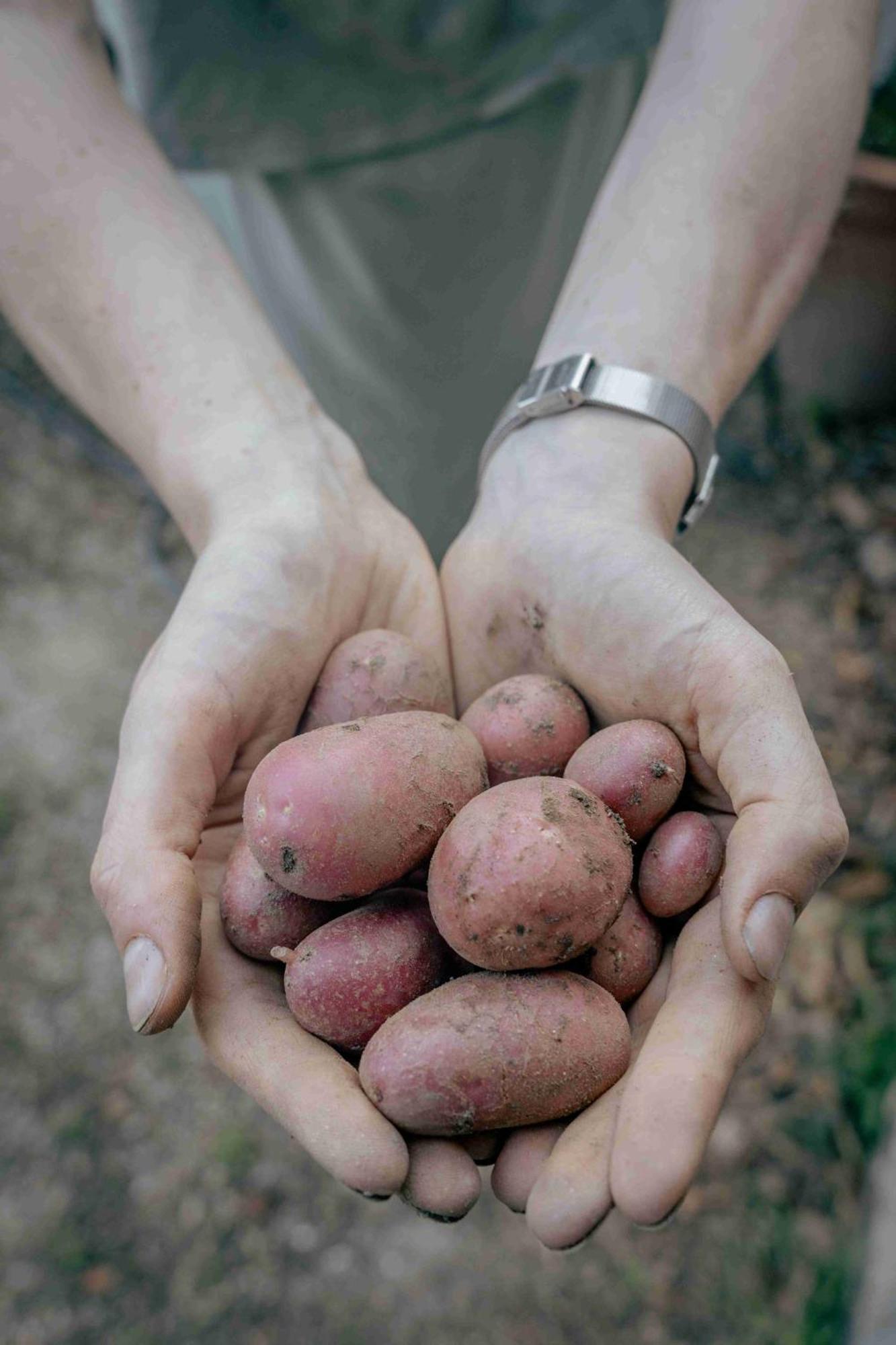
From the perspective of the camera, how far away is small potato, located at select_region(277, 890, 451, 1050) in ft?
4.57

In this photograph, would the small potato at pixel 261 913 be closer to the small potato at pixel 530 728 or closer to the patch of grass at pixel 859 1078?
the small potato at pixel 530 728

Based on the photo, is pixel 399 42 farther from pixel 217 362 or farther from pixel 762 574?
pixel 762 574

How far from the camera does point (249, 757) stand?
5.57 ft

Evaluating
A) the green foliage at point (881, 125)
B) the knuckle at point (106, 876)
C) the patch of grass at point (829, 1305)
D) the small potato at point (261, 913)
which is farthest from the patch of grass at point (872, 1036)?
the green foliage at point (881, 125)

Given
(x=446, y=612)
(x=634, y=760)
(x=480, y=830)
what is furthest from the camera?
(x=446, y=612)

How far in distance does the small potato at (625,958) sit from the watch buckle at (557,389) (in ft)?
3.10

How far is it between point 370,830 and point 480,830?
0.15 metres

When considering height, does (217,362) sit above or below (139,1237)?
above


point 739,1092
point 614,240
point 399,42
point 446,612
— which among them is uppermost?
point 399,42

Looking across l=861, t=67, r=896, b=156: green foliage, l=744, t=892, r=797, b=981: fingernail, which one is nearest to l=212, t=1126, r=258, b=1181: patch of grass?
l=744, t=892, r=797, b=981: fingernail

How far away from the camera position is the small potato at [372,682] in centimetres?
169

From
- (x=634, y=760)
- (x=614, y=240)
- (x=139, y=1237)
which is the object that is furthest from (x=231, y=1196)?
(x=614, y=240)

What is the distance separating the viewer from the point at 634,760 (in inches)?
59.4

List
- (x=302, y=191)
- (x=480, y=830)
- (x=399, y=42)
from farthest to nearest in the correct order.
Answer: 1. (x=302, y=191)
2. (x=399, y=42)
3. (x=480, y=830)
